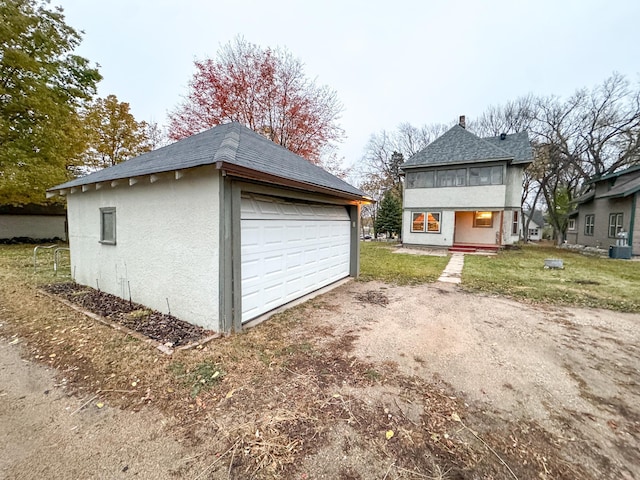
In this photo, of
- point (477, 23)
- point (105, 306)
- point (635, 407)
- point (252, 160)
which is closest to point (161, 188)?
point (252, 160)

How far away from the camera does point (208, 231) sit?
3.94 metres

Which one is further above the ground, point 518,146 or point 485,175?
point 518,146

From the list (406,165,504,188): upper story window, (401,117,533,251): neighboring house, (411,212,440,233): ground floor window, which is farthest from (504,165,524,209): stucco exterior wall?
(411,212,440,233): ground floor window

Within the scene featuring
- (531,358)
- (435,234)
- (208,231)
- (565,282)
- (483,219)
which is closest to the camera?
(531,358)

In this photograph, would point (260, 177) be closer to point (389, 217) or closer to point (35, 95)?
point (35, 95)

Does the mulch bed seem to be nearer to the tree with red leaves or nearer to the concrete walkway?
the concrete walkway

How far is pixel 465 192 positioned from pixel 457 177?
103 cm

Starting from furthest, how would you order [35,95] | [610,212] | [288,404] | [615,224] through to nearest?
[610,212], [615,224], [35,95], [288,404]

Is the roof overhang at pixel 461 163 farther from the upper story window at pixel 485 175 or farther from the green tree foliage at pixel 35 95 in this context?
the green tree foliage at pixel 35 95

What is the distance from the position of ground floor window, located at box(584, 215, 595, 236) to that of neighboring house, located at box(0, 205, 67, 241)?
A: 113ft

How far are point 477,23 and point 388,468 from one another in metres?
16.1

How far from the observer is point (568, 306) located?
566 centimetres

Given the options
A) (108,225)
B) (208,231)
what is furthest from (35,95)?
(208,231)

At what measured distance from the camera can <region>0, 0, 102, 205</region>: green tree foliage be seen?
36.1ft
